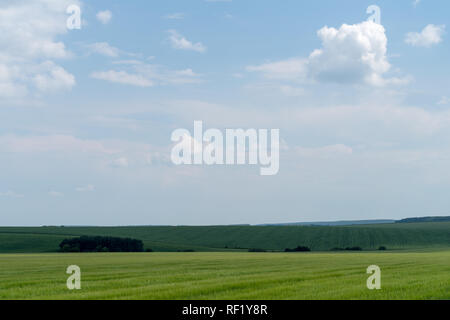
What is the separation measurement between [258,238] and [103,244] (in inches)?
Answer: 1611

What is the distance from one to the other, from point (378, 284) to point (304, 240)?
10725cm

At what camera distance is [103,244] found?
111 m

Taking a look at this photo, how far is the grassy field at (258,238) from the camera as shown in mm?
112562

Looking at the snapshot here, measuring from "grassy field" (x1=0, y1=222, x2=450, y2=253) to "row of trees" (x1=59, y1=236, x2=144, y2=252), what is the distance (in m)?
3.04

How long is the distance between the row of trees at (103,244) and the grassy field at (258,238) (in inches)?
120

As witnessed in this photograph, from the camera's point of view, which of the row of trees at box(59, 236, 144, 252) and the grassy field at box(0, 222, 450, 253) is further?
the grassy field at box(0, 222, 450, 253)

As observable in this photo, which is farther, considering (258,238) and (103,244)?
(258,238)

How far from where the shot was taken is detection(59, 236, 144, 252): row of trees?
107 metres

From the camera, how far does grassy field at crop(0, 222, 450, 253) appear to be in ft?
369

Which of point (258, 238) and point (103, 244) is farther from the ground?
point (103, 244)

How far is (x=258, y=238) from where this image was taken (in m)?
135
